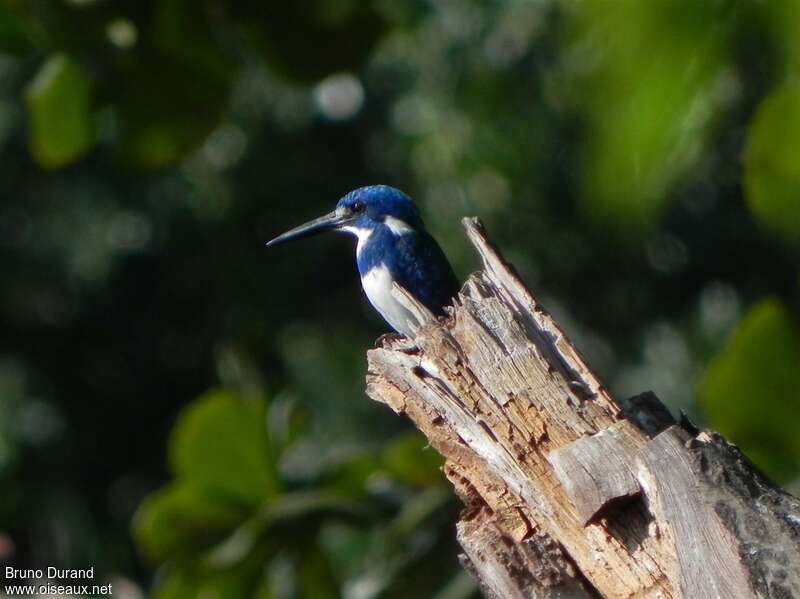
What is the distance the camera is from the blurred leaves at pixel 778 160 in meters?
1.19

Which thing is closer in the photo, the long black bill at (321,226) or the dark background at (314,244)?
the dark background at (314,244)

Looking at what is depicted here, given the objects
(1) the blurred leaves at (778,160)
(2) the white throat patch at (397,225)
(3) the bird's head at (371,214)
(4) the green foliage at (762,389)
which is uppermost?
(3) the bird's head at (371,214)

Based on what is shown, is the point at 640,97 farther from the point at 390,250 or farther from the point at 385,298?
the point at 390,250

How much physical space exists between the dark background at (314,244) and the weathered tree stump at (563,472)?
43cm

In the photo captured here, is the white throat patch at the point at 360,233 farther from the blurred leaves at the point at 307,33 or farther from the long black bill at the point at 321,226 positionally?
the blurred leaves at the point at 307,33

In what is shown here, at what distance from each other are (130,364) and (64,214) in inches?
82.4

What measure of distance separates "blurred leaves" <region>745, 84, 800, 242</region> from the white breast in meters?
2.22

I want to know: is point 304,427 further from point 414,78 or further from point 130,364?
point 130,364

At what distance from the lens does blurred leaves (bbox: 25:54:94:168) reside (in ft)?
9.81

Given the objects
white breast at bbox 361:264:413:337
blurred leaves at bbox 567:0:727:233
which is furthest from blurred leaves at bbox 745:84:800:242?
white breast at bbox 361:264:413:337

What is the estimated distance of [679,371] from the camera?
8789 millimetres

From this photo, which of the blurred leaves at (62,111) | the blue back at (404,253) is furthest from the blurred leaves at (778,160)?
the blue back at (404,253)

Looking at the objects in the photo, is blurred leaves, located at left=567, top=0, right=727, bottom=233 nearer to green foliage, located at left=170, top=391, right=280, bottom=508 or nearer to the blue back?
green foliage, located at left=170, top=391, right=280, bottom=508

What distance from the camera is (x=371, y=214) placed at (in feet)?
14.5
